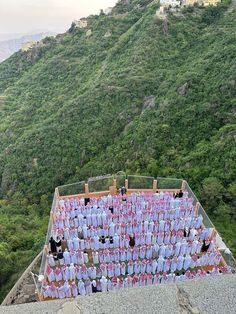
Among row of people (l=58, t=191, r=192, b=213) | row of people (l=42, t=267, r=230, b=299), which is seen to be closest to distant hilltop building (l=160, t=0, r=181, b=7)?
row of people (l=58, t=191, r=192, b=213)

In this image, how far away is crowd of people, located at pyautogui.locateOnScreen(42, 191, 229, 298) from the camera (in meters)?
9.74

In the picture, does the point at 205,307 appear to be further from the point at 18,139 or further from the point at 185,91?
the point at 18,139

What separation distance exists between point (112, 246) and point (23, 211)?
53.2ft

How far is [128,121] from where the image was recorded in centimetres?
3141

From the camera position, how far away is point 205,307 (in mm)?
2803

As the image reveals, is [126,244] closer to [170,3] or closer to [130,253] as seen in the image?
[130,253]

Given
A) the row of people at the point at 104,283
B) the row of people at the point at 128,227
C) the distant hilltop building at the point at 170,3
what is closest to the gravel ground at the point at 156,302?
the row of people at the point at 104,283

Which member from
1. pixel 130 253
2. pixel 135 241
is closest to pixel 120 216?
pixel 135 241

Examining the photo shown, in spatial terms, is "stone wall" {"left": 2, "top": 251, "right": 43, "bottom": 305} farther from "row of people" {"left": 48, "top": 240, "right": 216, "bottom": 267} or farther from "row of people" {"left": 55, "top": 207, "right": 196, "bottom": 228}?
"row of people" {"left": 55, "top": 207, "right": 196, "bottom": 228}

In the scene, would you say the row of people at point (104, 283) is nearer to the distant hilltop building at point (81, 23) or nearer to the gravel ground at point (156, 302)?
the gravel ground at point (156, 302)

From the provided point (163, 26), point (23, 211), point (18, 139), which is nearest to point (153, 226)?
point (23, 211)

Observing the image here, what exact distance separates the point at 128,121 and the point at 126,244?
21.2 meters

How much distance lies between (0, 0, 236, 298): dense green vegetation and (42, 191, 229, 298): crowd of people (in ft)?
12.7

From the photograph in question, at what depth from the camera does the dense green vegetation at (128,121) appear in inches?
793
